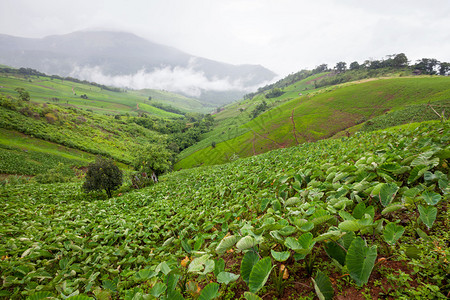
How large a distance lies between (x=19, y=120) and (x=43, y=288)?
333 feet

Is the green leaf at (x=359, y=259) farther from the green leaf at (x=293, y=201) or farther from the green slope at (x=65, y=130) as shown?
the green slope at (x=65, y=130)

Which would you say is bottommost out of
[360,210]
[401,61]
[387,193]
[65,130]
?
[65,130]

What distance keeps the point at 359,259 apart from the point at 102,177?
73.1 ft

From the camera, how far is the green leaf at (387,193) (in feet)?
10.9

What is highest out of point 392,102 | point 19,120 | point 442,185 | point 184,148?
point 392,102

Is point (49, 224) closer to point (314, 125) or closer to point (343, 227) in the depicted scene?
point (343, 227)

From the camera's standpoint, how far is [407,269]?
8.61 ft

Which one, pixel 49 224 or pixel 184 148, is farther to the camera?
pixel 184 148

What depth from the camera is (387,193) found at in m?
3.40

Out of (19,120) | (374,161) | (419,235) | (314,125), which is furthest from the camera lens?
(314,125)

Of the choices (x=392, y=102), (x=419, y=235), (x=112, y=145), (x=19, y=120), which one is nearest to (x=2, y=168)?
(x=19, y=120)

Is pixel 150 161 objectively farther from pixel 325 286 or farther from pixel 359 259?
pixel 359 259

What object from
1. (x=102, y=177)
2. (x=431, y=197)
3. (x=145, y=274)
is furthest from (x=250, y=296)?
(x=102, y=177)

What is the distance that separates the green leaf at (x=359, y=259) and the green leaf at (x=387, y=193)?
1499mm
